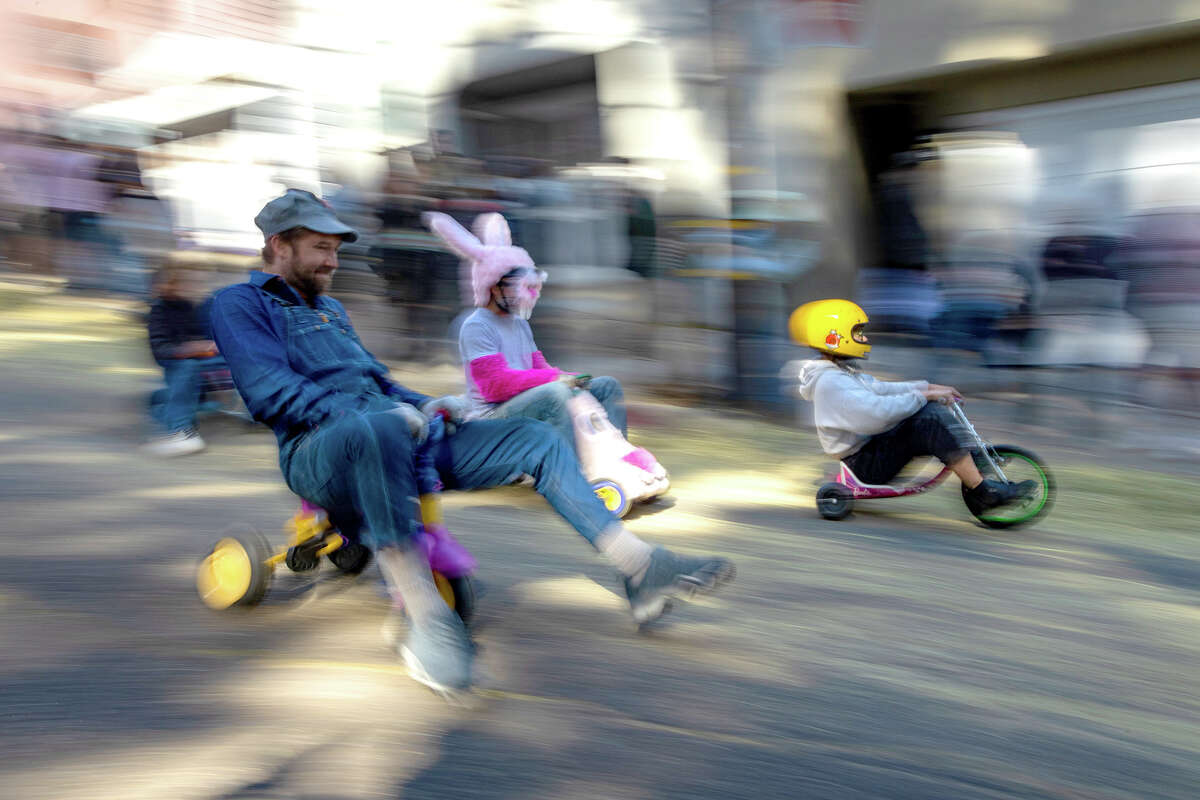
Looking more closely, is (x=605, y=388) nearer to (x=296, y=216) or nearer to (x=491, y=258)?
(x=491, y=258)

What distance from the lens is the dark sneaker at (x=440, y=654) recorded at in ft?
11.2

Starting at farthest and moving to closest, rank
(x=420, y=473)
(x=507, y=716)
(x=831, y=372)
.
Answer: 1. (x=831, y=372)
2. (x=420, y=473)
3. (x=507, y=716)

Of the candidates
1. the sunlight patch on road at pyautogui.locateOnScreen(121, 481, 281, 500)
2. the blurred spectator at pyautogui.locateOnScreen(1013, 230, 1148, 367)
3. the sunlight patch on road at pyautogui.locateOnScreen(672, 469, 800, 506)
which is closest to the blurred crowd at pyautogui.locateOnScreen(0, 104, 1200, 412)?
the blurred spectator at pyautogui.locateOnScreen(1013, 230, 1148, 367)

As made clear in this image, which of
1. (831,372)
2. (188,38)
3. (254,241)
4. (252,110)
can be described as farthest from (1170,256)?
(188,38)

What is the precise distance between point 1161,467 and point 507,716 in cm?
602

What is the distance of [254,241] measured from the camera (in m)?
16.4

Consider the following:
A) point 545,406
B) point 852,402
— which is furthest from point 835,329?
point 545,406

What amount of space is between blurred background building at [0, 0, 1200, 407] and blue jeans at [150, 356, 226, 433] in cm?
85

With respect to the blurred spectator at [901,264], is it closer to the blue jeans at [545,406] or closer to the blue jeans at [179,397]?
the blue jeans at [545,406]

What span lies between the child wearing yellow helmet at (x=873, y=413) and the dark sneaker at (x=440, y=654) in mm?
3009

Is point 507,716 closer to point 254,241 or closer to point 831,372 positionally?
point 831,372

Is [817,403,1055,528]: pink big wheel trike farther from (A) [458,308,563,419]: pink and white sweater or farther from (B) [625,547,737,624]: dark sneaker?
(B) [625,547,737,624]: dark sneaker

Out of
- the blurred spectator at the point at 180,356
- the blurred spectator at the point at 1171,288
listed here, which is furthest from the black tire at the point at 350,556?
the blurred spectator at the point at 1171,288

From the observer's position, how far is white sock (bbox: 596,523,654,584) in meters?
3.74
